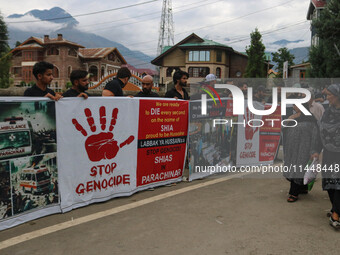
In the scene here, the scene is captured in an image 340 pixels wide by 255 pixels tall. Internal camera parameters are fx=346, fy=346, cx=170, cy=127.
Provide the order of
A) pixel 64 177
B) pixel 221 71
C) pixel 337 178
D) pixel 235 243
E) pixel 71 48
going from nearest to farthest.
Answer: pixel 235 243 → pixel 337 178 → pixel 64 177 → pixel 221 71 → pixel 71 48

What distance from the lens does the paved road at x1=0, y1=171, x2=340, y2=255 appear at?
343cm

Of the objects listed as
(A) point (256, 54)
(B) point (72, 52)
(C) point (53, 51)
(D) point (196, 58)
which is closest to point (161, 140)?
(A) point (256, 54)

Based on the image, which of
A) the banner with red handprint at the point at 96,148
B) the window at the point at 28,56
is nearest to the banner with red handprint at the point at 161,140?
the banner with red handprint at the point at 96,148

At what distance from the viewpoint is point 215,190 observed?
554 cm

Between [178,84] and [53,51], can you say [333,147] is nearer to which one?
[178,84]

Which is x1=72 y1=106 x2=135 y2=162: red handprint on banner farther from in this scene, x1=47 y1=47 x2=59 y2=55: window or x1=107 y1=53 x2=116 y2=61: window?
x1=107 y1=53 x2=116 y2=61: window

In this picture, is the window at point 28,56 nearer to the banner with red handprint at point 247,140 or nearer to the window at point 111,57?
the window at point 111,57

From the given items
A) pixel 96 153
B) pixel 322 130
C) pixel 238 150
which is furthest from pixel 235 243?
pixel 238 150

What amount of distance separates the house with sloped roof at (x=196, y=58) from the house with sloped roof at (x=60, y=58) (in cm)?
858

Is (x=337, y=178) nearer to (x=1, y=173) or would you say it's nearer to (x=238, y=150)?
(x=238, y=150)

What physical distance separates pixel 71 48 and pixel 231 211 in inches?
2233

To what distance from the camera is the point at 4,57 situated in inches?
1201

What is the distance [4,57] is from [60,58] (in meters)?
26.0

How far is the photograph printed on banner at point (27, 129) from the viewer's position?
12.5 ft
